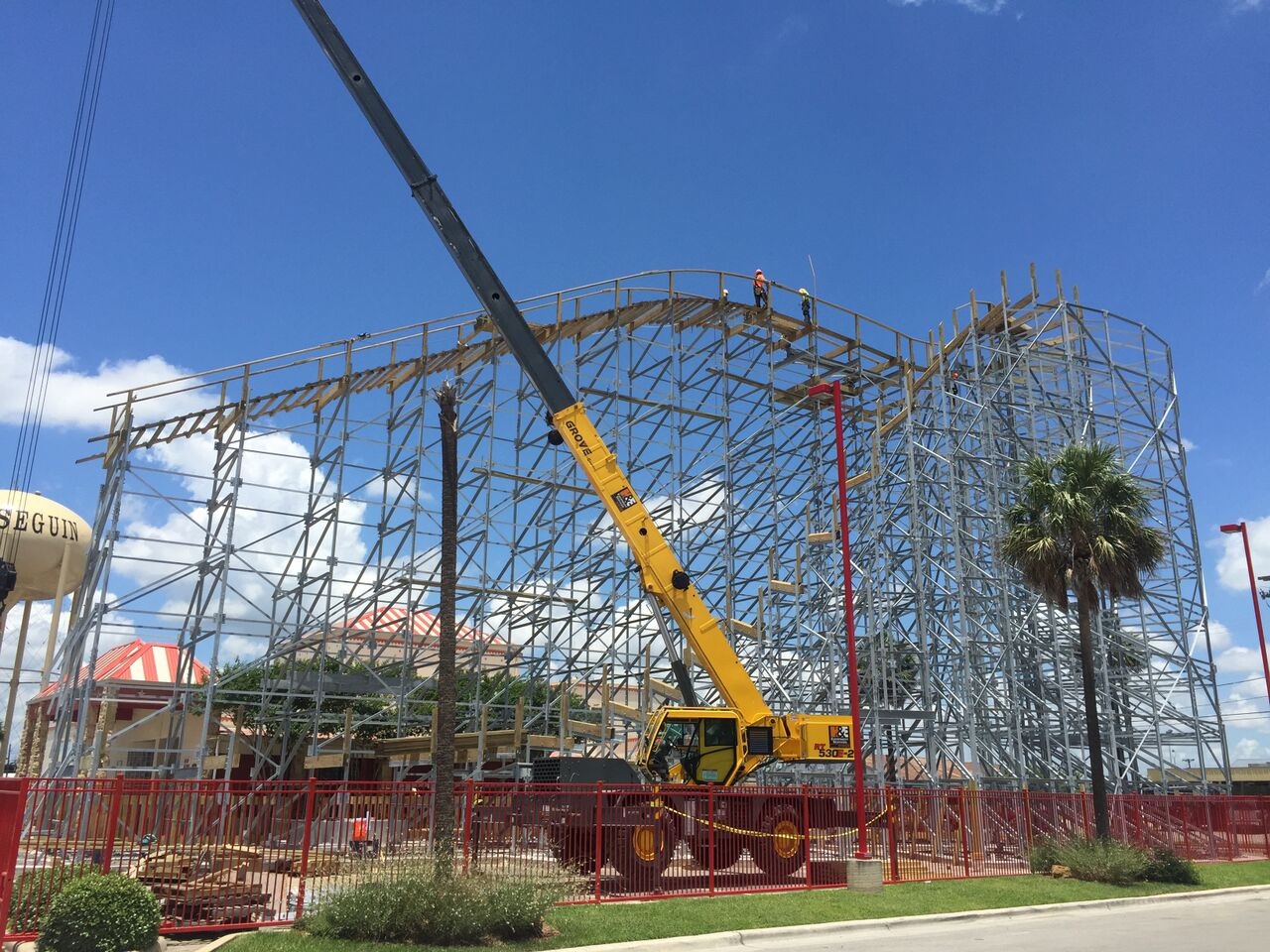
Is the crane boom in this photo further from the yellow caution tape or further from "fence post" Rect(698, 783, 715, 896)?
"fence post" Rect(698, 783, 715, 896)

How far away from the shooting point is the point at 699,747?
707 inches

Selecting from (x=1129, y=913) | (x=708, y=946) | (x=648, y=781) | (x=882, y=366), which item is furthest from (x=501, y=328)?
(x=882, y=366)

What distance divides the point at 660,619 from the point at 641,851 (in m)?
5.43

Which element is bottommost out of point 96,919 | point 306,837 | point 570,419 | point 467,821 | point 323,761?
point 96,919

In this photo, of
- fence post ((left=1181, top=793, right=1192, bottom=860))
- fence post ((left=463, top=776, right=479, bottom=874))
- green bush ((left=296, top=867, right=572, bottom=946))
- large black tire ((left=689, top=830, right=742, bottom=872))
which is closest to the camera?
green bush ((left=296, top=867, right=572, bottom=946))

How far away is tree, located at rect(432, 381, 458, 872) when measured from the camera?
38.3ft

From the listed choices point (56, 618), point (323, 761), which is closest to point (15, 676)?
point (56, 618)

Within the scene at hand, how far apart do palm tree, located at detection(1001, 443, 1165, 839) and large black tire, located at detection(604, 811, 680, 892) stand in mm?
8904

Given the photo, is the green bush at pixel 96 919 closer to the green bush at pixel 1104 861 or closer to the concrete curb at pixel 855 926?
the concrete curb at pixel 855 926

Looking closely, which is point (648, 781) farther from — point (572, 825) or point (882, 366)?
point (882, 366)

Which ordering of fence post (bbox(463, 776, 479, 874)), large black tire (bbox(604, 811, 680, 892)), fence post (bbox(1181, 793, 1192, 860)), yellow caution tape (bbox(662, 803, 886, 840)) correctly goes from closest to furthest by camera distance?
1. fence post (bbox(463, 776, 479, 874))
2. large black tire (bbox(604, 811, 680, 892))
3. yellow caution tape (bbox(662, 803, 886, 840))
4. fence post (bbox(1181, 793, 1192, 860))

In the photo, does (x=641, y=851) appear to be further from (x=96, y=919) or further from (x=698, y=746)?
(x=96, y=919)

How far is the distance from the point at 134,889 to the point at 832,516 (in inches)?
981

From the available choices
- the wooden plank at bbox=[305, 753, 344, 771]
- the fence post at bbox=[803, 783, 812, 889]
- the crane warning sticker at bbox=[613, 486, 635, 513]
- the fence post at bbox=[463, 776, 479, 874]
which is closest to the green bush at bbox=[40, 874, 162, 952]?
the fence post at bbox=[463, 776, 479, 874]
